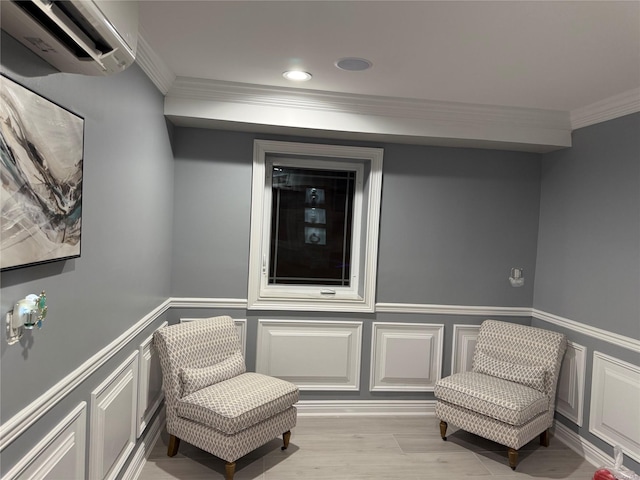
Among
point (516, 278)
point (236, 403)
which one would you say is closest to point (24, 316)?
point (236, 403)

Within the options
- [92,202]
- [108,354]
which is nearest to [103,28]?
[92,202]

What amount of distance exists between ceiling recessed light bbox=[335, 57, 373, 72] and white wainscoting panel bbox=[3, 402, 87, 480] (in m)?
2.02

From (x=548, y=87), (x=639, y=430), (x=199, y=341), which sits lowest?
(x=639, y=430)

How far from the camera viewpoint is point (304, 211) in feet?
11.7

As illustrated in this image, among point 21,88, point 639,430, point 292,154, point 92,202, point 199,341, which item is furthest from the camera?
point 292,154

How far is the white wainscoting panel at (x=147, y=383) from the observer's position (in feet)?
8.22

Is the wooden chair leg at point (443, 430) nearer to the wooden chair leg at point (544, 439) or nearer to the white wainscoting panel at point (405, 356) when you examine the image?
the white wainscoting panel at point (405, 356)

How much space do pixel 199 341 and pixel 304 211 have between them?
52.3 inches

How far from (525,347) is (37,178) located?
305 cm

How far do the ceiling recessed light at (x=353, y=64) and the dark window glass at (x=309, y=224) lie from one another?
1.16m

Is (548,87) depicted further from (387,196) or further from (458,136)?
(387,196)

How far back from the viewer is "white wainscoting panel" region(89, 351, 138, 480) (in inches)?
73.2

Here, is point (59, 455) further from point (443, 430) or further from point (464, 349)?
point (464, 349)

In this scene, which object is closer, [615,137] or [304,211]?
[615,137]
